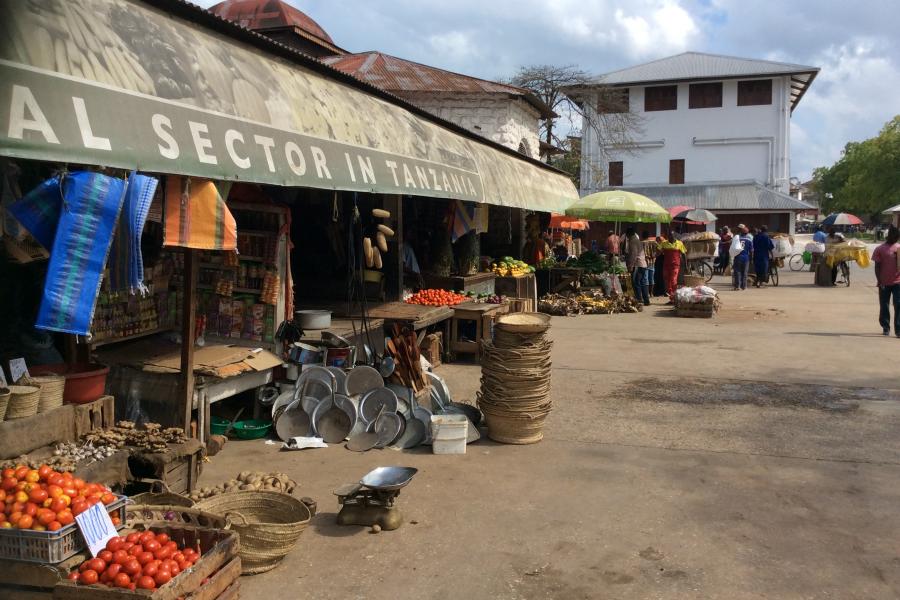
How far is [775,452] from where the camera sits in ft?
21.6

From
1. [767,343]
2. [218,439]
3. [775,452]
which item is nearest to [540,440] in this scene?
[775,452]

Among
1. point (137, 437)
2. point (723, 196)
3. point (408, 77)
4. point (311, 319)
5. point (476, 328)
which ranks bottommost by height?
point (137, 437)

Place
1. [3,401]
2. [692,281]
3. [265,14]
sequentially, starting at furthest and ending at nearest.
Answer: [265,14] → [692,281] → [3,401]

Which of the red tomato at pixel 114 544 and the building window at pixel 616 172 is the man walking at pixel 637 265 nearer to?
the red tomato at pixel 114 544

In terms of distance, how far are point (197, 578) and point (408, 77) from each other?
2156 centimetres

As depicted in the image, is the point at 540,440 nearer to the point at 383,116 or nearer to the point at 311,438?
the point at 311,438

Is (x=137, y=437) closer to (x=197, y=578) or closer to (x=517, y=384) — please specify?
(x=197, y=578)

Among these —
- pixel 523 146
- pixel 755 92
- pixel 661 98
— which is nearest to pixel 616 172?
pixel 661 98

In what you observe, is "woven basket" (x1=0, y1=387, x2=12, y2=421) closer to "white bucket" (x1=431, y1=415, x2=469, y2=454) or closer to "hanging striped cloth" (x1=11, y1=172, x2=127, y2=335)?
"hanging striped cloth" (x1=11, y1=172, x2=127, y2=335)

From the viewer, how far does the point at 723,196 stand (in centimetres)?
4441

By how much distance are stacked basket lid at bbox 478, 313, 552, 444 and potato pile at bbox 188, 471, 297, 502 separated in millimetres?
2140

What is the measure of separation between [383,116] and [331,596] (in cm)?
578

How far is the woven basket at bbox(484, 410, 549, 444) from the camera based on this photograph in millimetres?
6844

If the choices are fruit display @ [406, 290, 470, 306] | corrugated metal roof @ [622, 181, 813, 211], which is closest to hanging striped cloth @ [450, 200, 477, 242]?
fruit display @ [406, 290, 470, 306]
